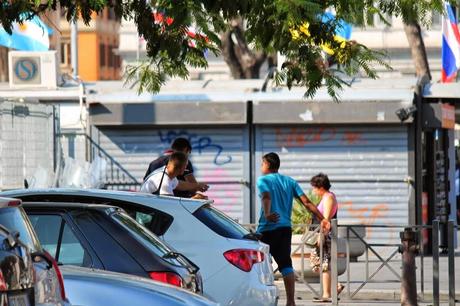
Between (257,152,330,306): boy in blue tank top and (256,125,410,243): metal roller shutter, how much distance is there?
904 cm

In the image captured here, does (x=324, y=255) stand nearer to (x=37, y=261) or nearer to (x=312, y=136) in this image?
(x=312, y=136)

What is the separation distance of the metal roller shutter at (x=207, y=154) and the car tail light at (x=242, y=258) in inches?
491

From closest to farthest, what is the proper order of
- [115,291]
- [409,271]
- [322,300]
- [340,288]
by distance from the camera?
[115,291] → [409,271] → [322,300] → [340,288]

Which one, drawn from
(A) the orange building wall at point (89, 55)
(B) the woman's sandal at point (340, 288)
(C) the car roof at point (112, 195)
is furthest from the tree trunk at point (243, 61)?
(A) the orange building wall at point (89, 55)

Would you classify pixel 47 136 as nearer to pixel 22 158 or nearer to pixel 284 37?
pixel 22 158

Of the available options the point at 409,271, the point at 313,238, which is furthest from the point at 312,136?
the point at 409,271

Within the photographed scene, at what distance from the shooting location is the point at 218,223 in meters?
10.7

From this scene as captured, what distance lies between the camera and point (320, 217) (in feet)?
50.6

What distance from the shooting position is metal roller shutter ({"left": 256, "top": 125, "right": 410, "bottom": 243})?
23125 millimetres

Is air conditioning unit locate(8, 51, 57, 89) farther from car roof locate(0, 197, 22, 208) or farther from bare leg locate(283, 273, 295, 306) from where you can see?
car roof locate(0, 197, 22, 208)

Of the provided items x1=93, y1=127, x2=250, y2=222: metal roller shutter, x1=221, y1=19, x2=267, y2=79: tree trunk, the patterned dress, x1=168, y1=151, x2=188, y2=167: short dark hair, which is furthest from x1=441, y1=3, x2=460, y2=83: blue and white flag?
x1=168, y1=151, x2=188, y2=167: short dark hair

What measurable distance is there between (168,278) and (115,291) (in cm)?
120

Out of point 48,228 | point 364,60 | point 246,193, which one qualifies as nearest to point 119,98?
point 246,193

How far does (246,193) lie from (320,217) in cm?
781
